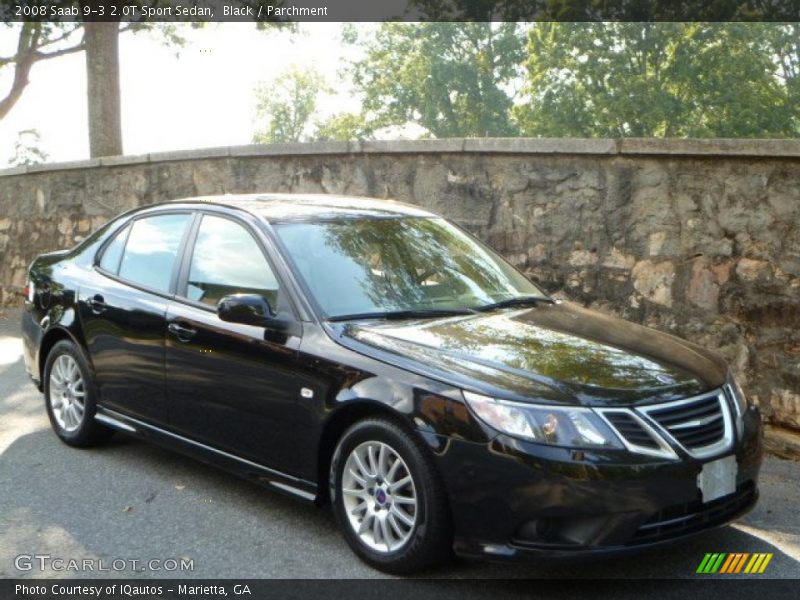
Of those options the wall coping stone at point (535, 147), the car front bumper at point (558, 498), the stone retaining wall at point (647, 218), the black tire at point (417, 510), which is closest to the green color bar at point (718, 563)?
the car front bumper at point (558, 498)

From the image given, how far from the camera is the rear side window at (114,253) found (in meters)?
6.74

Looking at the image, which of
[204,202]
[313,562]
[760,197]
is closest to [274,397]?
[313,562]

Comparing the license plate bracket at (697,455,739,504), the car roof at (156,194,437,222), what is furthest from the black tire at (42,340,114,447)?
the license plate bracket at (697,455,739,504)

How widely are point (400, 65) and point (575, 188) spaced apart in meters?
60.9

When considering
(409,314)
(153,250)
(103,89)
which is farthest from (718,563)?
(103,89)

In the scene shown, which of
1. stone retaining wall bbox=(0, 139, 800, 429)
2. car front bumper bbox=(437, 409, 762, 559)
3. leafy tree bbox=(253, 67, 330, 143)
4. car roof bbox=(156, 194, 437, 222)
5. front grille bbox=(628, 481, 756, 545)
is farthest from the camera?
leafy tree bbox=(253, 67, 330, 143)

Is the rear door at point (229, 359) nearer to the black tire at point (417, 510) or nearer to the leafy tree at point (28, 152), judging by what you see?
the black tire at point (417, 510)

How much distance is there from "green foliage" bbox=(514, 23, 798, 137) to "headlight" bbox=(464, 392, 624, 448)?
4090 centimetres

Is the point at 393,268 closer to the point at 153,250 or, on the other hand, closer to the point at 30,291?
the point at 153,250

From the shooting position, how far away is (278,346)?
5.15 metres

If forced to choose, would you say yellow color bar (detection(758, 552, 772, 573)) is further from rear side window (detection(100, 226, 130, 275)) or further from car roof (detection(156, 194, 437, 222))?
rear side window (detection(100, 226, 130, 275))

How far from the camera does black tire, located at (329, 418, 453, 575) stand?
4387 mm

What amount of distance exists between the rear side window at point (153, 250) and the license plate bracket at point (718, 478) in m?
3.03

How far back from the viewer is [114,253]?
6816mm
